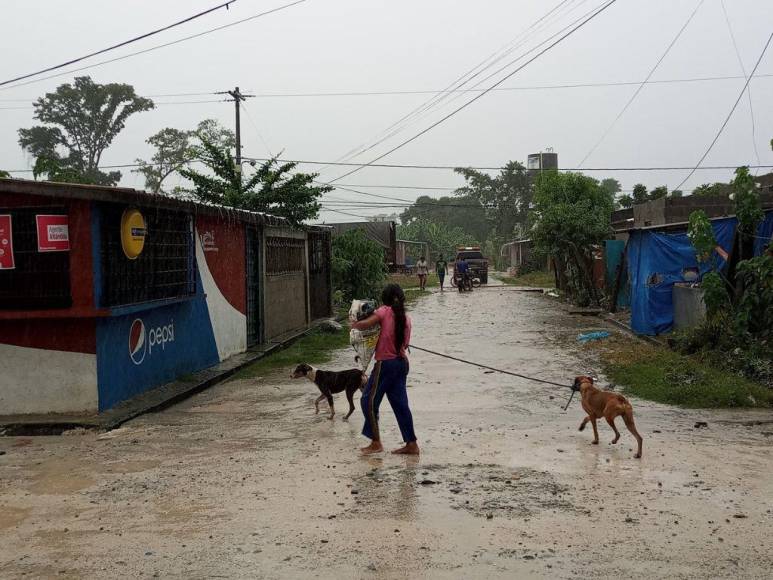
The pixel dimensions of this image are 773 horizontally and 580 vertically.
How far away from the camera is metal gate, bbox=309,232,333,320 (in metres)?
21.9

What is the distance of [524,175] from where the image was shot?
71688 mm

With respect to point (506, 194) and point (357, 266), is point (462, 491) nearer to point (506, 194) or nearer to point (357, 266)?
point (357, 266)

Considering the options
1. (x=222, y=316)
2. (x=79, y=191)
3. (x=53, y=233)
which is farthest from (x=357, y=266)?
(x=79, y=191)

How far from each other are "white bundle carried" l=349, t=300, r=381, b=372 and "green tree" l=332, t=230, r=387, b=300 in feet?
49.3

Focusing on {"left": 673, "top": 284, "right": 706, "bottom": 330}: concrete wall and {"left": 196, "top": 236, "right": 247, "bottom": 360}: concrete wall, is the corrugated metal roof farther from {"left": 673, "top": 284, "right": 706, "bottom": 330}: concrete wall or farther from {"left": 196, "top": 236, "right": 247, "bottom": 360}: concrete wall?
{"left": 673, "top": 284, "right": 706, "bottom": 330}: concrete wall

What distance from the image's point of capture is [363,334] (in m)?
9.52

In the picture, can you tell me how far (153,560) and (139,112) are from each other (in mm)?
50876

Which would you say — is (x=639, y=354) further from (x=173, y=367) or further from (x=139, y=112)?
(x=139, y=112)

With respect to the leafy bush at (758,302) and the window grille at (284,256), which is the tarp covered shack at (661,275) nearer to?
the leafy bush at (758,302)

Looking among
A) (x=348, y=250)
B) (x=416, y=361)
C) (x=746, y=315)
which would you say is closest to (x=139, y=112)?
(x=348, y=250)

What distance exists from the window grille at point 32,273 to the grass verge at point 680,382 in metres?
7.45

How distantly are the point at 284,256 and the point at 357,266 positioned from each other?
7318 millimetres

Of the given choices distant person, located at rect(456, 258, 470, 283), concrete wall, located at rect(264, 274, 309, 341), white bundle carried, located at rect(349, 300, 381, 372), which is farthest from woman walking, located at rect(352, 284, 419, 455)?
distant person, located at rect(456, 258, 470, 283)

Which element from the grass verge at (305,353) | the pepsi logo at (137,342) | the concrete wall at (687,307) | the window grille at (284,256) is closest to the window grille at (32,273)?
the pepsi logo at (137,342)
